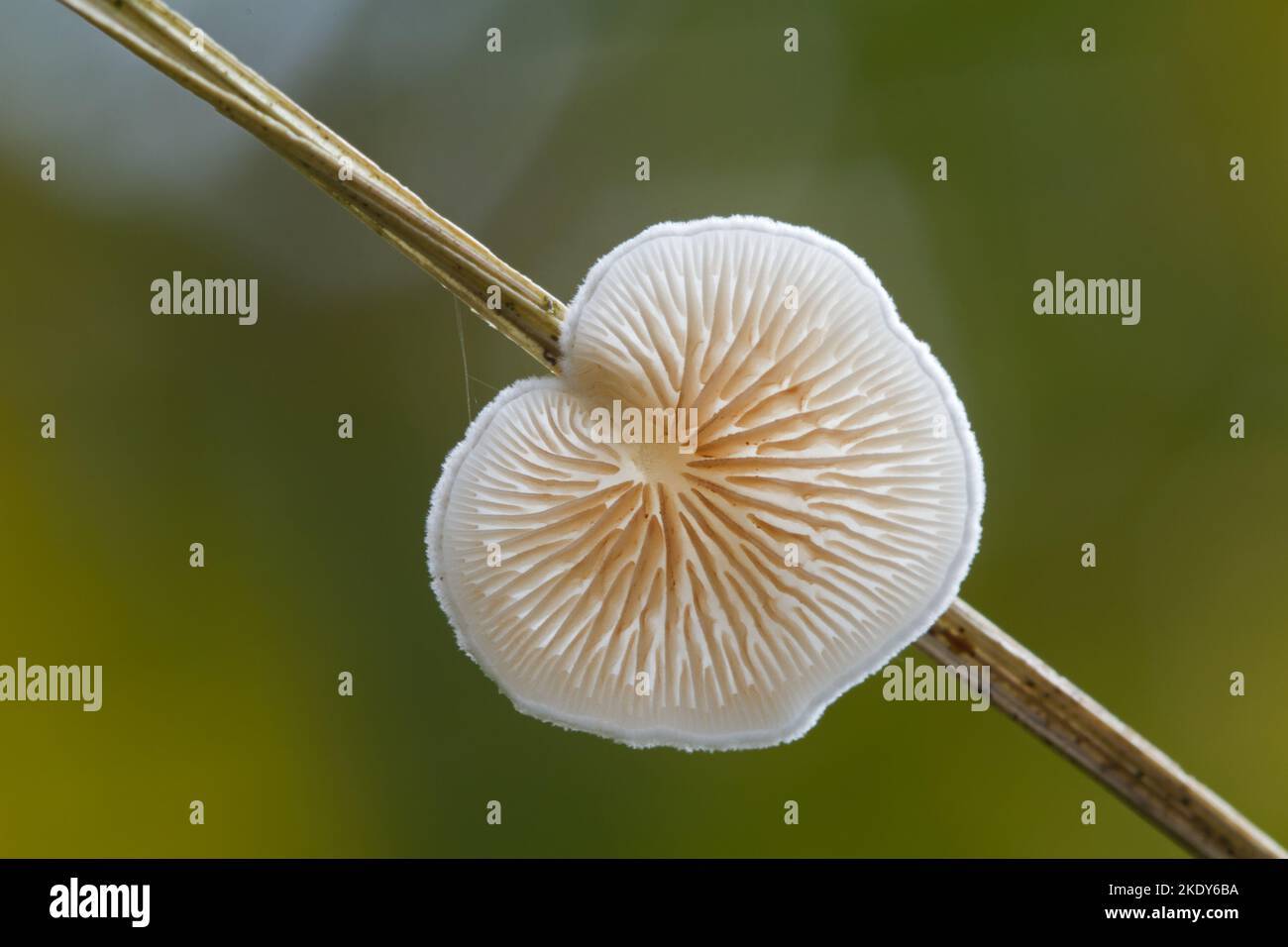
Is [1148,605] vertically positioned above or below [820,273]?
below

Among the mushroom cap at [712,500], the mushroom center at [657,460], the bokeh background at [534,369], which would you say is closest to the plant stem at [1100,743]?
the mushroom cap at [712,500]

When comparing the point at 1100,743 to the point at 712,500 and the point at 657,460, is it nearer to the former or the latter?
the point at 712,500

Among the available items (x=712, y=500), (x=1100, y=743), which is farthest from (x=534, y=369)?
(x=1100, y=743)

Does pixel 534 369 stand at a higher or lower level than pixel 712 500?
higher

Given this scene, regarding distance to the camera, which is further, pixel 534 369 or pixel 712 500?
pixel 534 369

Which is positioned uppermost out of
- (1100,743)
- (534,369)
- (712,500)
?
(534,369)
